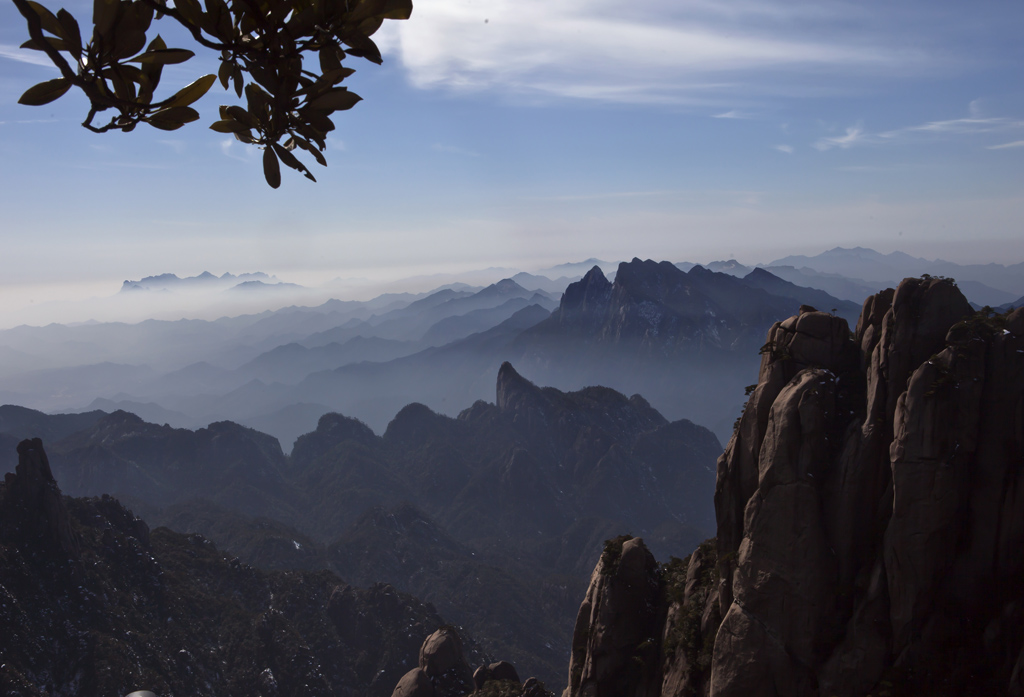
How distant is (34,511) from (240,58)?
97898 mm

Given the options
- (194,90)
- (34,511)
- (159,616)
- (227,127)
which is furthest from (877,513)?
(34,511)

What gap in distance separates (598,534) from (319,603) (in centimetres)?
10733

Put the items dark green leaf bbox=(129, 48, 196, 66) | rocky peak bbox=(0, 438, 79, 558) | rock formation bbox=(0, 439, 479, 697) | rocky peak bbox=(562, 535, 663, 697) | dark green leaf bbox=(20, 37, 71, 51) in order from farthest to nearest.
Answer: rocky peak bbox=(0, 438, 79, 558)
rock formation bbox=(0, 439, 479, 697)
rocky peak bbox=(562, 535, 663, 697)
dark green leaf bbox=(129, 48, 196, 66)
dark green leaf bbox=(20, 37, 71, 51)

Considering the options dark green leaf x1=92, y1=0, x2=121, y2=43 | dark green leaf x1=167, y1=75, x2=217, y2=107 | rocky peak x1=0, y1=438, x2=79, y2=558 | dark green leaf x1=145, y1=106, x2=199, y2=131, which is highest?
dark green leaf x1=92, y1=0, x2=121, y2=43

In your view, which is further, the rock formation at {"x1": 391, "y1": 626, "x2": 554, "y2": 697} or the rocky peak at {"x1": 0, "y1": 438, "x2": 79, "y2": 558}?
the rocky peak at {"x1": 0, "y1": 438, "x2": 79, "y2": 558}

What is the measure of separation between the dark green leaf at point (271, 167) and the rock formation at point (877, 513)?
24361 mm

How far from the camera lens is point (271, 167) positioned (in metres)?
3.88

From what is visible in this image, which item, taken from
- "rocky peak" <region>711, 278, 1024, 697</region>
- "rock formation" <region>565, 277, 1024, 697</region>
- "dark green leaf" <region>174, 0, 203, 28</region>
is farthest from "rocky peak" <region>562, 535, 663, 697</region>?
"dark green leaf" <region>174, 0, 203, 28</region>

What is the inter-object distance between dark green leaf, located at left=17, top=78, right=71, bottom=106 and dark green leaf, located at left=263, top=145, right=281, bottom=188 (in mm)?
1082

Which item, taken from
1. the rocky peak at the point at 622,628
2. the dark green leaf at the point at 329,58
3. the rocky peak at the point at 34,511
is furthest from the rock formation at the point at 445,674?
the dark green leaf at the point at 329,58

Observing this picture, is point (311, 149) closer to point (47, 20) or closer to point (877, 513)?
point (47, 20)

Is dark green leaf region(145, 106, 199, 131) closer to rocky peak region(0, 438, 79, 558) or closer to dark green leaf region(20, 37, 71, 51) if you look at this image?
dark green leaf region(20, 37, 71, 51)

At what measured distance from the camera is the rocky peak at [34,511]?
2911 inches

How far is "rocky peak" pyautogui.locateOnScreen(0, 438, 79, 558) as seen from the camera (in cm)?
7394
